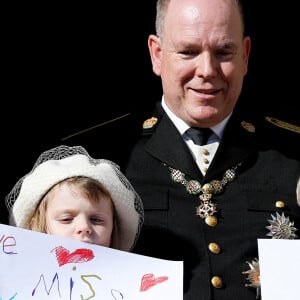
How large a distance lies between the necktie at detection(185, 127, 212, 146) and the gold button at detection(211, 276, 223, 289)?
41 cm

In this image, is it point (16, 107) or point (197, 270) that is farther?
point (16, 107)

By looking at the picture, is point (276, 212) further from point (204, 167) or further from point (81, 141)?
point (81, 141)

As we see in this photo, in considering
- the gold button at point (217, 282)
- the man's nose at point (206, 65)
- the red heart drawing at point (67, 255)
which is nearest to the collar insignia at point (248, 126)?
the man's nose at point (206, 65)

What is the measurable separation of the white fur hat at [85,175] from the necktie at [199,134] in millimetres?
382

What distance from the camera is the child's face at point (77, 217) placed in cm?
183

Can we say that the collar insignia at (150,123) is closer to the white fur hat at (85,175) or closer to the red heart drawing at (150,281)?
the white fur hat at (85,175)

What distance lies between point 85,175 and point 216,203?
0.42 metres

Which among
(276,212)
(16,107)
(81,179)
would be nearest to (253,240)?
(276,212)

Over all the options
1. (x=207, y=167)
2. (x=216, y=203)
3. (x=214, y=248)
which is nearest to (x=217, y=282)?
(x=214, y=248)

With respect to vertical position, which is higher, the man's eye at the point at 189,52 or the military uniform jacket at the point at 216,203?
the man's eye at the point at 189,52

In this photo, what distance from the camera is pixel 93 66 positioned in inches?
116

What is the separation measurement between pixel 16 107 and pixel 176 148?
724 mm

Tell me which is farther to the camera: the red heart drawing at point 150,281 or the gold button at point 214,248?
the gold button at point 214,248

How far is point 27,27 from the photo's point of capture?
2754 mm
